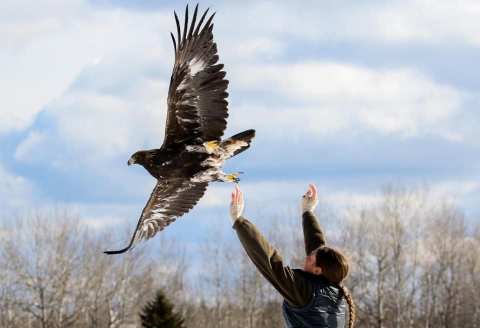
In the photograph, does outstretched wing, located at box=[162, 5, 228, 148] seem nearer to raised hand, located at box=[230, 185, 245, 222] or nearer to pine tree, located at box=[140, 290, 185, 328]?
raised hand, located at box=[230, 185, 245, 222]

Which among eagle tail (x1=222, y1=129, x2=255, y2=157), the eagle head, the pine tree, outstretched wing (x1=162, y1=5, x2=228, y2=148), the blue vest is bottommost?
the blue vest

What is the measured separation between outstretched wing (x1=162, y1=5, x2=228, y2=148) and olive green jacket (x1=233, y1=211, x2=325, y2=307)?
13.3ft

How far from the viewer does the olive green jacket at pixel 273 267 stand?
6098 millimetres

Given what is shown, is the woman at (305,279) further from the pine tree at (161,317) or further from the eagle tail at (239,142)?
the pine tree at (161,317)

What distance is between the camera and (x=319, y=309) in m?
6.23

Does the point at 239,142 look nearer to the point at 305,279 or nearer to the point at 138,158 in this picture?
the point at 138,158

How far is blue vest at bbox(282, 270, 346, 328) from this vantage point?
6.22 meters

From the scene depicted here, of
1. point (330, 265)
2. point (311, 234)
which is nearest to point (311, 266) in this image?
point (330, 265)

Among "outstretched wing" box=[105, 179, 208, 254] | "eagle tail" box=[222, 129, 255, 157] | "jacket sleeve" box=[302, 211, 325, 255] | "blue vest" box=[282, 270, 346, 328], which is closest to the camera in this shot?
"blue vest" box=[282, 270, 346, 328]

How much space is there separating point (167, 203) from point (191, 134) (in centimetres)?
73

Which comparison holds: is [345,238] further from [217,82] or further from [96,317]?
[217,82]

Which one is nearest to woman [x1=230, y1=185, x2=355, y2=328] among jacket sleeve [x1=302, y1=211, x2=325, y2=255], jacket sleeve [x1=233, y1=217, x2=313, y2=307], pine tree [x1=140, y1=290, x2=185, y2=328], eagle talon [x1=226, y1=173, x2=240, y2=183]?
jacket sleeve [x1=233, y1=217, x2=313, y2=307]

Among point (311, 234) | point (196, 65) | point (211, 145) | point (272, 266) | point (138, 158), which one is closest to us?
point (272, 266)

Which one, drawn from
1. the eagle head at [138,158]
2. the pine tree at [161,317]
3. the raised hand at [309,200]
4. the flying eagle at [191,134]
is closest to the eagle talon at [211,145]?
the flying eagle at [191,134]
